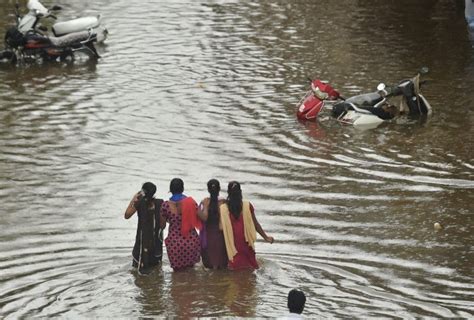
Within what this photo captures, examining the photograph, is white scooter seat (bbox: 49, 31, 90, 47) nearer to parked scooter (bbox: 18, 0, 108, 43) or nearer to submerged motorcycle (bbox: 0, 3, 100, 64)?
submerged motorcycle (bbox: 0, 3, 100, 64)

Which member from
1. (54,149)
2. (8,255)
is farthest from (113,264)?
(54,149)

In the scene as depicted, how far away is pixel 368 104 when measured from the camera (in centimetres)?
1773

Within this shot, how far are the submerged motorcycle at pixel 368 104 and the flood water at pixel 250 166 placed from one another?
0.71 feet

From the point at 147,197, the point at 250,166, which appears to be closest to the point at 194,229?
the point at 147,197

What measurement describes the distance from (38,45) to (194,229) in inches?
469

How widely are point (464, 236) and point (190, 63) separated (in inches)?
429

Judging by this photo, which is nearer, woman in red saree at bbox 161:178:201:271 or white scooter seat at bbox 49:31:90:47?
woman in red saree at bbox 161:178:201:271

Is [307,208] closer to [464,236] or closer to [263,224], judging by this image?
[263,224]

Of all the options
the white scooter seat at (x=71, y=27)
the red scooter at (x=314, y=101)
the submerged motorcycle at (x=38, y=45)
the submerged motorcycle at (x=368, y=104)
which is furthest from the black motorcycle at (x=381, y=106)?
the white scooter seat at (x=71, y=27)

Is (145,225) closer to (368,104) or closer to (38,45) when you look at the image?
(368,104)

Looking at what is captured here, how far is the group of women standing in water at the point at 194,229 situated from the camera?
37.8 ft

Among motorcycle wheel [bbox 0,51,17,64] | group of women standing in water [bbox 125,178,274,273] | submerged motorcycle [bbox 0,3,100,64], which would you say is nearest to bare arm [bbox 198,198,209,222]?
group of women standing in water [bbox 125,178,274,273]

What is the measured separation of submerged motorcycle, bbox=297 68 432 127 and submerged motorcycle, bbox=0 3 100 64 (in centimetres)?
644

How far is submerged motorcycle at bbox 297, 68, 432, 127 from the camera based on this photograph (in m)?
17.6
